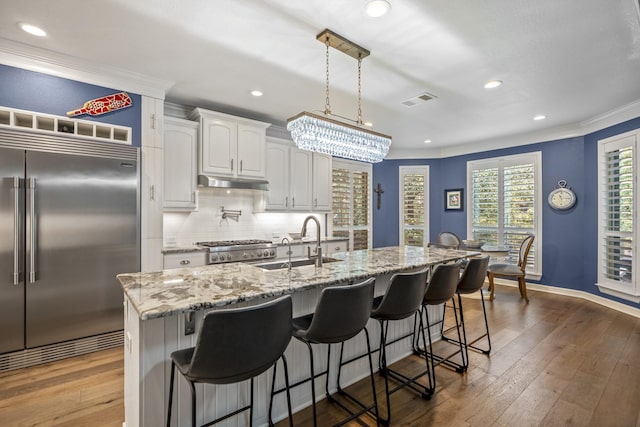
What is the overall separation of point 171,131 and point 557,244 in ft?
19.7

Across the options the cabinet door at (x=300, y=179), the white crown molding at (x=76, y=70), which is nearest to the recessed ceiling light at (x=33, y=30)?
the white crown molding at (x=76, y=70)

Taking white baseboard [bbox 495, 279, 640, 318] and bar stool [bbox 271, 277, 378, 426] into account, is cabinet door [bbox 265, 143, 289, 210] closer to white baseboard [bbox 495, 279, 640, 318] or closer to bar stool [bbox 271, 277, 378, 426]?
bar stool [bbox 271, 277, 378, 426]

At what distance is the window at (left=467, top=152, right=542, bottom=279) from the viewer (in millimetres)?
5230

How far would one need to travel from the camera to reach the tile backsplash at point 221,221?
155 inches

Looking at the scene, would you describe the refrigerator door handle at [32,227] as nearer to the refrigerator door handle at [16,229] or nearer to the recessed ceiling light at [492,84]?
the refrigerator door handle at [16,229]

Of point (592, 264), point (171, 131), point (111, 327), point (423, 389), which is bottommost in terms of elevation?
point (423, 389)

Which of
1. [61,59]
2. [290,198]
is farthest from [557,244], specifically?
[61,59]

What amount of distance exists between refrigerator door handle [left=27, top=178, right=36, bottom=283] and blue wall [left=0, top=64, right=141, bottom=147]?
2.25 ft

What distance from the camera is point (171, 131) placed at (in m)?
3.58

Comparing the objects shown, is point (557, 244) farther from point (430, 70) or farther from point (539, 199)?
point (430, 70)

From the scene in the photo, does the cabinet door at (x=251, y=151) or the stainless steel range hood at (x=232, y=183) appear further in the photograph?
the cabinet door at (x=251, y=151)

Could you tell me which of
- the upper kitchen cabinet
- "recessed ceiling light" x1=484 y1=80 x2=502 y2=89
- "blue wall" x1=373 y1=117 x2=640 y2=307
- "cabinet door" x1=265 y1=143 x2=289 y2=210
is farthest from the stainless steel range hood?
"blue wall" x1=373 y1=117 x2=640 y2=307

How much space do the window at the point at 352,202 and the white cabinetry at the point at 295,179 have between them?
598mm

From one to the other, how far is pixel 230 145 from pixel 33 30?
200cm
